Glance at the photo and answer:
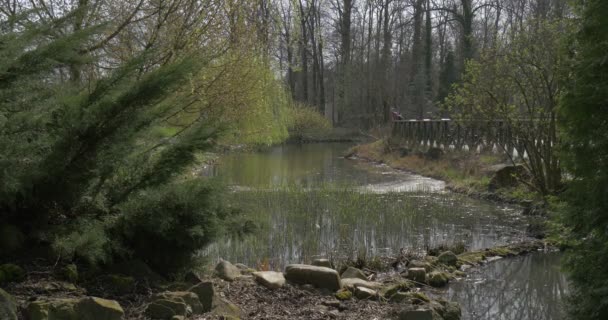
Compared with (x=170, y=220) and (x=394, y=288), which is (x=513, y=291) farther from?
(x=170, y=220)

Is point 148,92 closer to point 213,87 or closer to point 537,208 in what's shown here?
point 213,87

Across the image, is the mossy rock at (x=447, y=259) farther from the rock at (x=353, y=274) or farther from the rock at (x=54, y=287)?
the rock at (x=54, y=287)

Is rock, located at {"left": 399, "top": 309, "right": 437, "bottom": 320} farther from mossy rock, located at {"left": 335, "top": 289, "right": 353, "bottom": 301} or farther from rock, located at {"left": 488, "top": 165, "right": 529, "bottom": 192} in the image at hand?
rock, located at {"left": 488, "top": 165, "right": 529, "bottom": 192}

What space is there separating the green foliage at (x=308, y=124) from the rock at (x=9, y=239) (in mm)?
33150

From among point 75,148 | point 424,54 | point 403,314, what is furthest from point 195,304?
point 424,54

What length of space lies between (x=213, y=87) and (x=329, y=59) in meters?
44.3

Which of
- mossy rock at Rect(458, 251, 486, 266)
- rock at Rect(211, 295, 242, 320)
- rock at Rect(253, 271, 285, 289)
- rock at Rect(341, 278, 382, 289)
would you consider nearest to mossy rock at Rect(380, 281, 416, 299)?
rock at Rect(341, 278, 382, 289)

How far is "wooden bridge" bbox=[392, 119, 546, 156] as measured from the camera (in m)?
14.2

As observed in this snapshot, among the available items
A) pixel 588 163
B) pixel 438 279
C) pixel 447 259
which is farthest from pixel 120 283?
pixel 447 259

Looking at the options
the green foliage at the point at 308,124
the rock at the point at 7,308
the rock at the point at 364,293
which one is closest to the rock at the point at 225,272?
the rock at the point at 364,293

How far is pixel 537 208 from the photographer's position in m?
11.2

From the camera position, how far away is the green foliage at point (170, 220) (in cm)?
392

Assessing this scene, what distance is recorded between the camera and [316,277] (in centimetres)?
534

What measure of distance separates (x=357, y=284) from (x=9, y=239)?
123 inches
